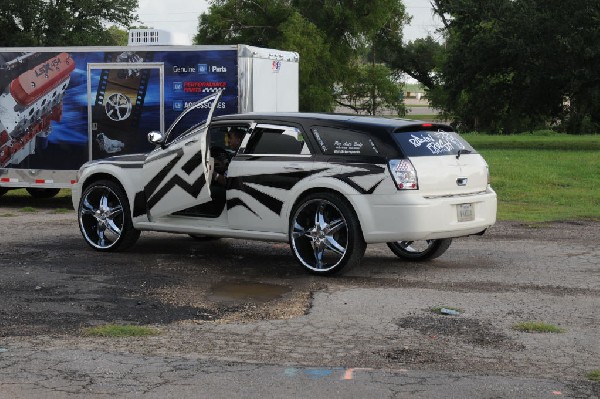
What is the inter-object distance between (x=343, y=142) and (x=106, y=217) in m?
3.14

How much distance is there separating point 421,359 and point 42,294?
12.9ft

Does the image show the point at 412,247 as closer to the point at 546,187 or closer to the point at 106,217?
the point at 106,217

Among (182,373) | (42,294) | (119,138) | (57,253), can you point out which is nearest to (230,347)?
(182,373)

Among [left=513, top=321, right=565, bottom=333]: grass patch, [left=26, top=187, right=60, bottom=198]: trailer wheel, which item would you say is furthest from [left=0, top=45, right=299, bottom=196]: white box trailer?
[left=513, top=321, right=565, bottom=333]: grass patch

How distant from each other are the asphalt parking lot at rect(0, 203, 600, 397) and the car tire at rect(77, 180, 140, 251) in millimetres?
221

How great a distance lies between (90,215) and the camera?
12.8 m

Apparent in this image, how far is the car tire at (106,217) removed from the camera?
493 inches

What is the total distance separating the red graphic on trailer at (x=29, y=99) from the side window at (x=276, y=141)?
6.96 m

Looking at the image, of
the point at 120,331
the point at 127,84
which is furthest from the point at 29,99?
the point at 120,331

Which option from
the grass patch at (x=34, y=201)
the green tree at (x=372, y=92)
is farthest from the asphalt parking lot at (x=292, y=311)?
the green tree at (x=372, y=92)

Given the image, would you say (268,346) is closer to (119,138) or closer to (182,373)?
(182,373)

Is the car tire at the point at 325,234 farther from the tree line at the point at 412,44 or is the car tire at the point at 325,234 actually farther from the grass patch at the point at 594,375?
the tree line at the point at 412,44

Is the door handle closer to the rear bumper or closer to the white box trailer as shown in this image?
the rear bumper

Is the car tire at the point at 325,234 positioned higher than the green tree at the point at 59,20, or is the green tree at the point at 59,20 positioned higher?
the green tree at the point at 59,20
